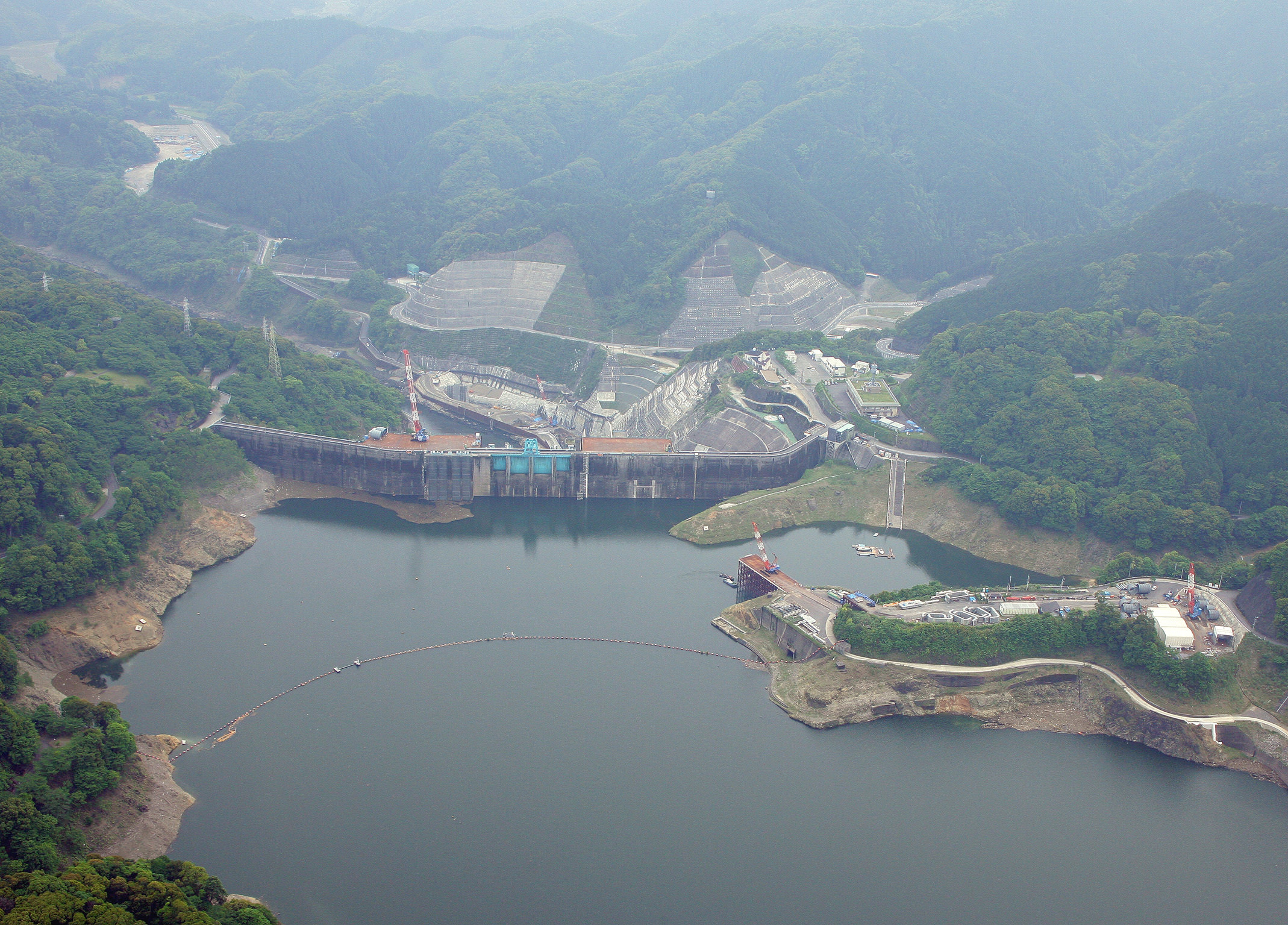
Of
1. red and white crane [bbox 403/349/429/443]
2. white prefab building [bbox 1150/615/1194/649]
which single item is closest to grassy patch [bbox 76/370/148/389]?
red and white crane [bbox 403/349/429/443]

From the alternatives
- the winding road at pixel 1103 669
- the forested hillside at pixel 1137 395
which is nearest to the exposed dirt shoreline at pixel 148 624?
the winding road at pixel 1103 669

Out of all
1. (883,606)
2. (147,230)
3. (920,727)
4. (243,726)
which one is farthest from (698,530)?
(147,230)

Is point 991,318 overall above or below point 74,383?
above

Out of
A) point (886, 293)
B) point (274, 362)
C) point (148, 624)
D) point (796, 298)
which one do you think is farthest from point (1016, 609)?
point (886, 293)

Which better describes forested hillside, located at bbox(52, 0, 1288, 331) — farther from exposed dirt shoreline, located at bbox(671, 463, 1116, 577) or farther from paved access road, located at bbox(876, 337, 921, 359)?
exposed dirt shoreline, located at bbox(671, 463, 1116, 577)

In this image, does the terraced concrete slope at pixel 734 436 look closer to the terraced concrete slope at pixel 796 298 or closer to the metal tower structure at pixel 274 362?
the terraced concrete slope at pixel 796 298

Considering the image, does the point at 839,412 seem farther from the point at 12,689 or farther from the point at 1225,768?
the point at 12,689
